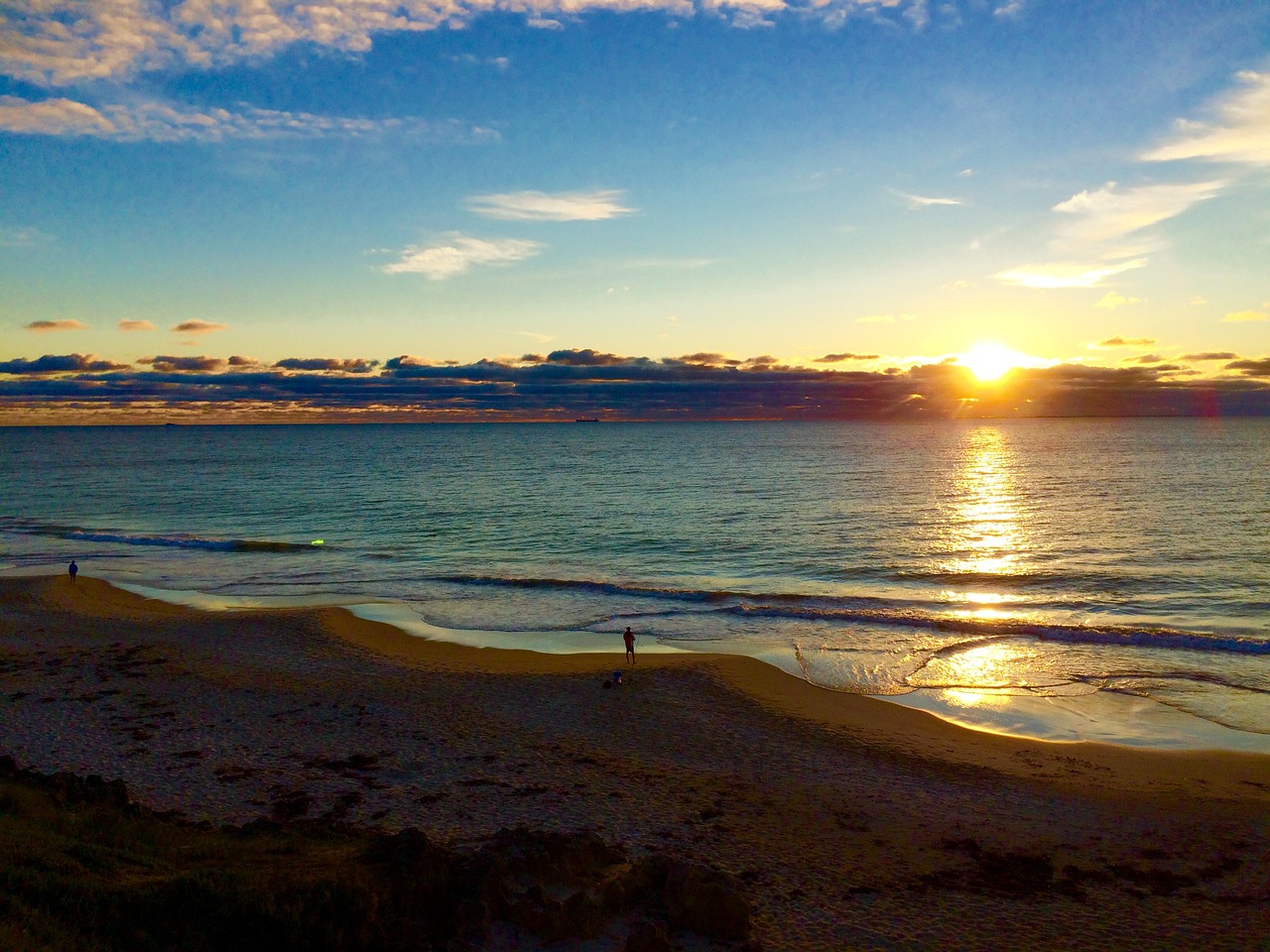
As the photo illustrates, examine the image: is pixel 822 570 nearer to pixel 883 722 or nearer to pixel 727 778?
pixel 883 722

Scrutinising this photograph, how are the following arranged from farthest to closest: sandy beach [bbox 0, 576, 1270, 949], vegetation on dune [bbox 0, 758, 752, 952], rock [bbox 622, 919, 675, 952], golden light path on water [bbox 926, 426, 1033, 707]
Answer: golden light path on water [bbox 926, 426, 1033, 707] → sandy beach [bbox 0, 576, 1270, 949] → rock [bbox 622, 919, 675, 952] → vegetation on dune [bbox 0, 758, 752, 952]

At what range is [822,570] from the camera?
40.2m

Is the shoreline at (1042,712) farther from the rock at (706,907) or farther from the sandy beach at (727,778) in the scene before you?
the rock at (706,907)

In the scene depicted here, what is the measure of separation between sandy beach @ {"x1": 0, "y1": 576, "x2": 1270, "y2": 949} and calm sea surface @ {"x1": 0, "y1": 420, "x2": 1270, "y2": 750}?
3202mm

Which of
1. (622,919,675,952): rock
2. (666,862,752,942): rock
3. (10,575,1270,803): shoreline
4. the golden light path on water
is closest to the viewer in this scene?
(622,919,675,952): rock

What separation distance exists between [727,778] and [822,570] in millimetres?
24911

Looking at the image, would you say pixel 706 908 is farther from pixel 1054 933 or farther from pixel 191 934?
pixel 191 934

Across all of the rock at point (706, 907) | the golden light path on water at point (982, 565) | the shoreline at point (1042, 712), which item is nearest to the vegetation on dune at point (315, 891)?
the rock at point (706, 907)

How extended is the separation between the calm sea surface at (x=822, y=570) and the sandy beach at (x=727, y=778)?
10.5 ft

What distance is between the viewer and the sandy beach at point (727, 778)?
39.0 ft

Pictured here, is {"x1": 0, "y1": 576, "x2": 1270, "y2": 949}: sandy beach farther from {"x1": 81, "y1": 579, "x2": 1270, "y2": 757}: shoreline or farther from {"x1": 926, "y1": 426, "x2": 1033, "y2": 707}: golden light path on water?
{"x1": 926, "y1": 426, "x2": 1033, "y2": 707}: golden light path on water

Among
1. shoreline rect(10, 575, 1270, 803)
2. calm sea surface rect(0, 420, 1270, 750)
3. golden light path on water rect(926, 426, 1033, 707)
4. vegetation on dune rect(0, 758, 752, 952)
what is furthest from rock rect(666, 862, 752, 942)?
golden light path on water rect(926, 426, 1033, 707)

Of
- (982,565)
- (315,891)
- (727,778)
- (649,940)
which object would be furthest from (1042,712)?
(982,565)

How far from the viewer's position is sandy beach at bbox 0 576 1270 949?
11.9 m
